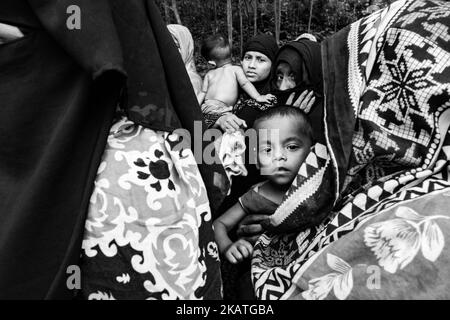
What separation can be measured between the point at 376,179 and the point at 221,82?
2344 mm

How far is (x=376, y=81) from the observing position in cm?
166

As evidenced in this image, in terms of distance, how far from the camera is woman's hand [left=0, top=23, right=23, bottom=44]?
4.52 ft

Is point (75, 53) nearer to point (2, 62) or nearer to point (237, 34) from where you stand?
point (2, 62)

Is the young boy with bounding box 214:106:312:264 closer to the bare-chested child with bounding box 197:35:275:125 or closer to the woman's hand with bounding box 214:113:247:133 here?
the woman's hand with bounding box 214:113:247:133

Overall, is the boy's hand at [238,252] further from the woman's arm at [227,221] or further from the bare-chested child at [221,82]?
the bare-chested child at [221,82]

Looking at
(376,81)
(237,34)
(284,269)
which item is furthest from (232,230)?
(237,34)

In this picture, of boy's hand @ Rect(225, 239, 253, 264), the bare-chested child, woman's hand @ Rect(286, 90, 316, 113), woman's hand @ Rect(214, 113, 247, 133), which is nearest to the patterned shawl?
boy's hand @ Rect(225, 239, 253, 264)

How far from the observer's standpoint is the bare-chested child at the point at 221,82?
11.4 feet

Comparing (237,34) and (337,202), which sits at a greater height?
(337,202)

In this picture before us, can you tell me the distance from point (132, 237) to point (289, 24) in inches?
392

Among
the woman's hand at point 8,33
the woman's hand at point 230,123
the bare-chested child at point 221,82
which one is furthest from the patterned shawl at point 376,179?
the bare-chested child at point 221,82

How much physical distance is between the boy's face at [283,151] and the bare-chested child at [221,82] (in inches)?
48.6

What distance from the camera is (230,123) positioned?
225 centimetres

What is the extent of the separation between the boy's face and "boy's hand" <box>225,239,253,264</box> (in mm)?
298
